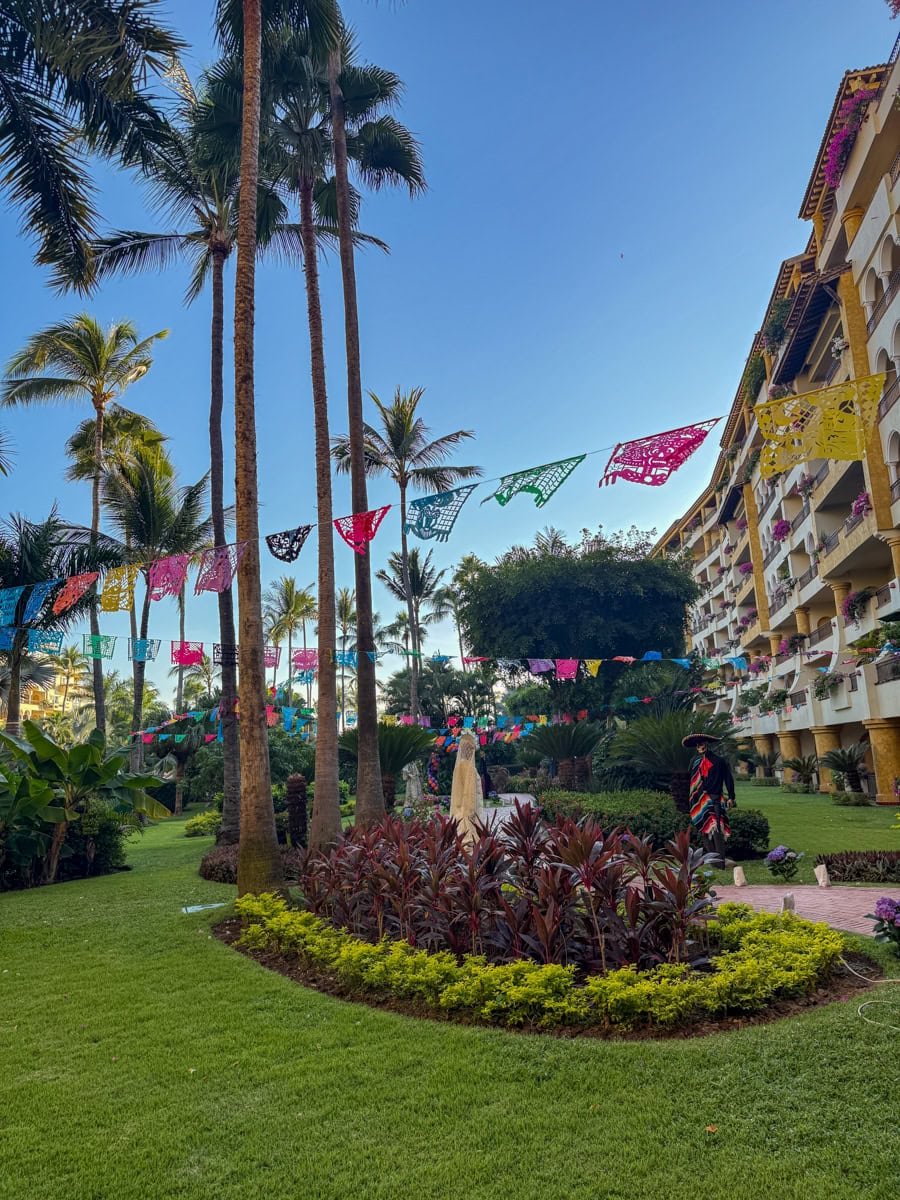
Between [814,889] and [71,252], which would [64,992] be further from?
[71,252]

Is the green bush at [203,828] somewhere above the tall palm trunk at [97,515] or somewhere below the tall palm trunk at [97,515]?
below

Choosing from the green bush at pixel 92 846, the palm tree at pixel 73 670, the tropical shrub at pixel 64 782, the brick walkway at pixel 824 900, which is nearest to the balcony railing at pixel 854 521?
the brick walkway at pixel 824 900

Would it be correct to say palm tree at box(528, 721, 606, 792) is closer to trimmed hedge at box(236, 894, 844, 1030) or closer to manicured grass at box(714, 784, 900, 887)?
manicured grass at box(714, 784, 900, 887)

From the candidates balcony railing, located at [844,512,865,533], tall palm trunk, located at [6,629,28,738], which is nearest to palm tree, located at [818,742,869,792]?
balcony railing, located at [844,512,865,533]

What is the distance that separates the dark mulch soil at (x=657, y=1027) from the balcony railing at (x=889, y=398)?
14703 mm

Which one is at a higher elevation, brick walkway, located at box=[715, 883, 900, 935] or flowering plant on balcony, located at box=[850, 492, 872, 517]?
flowering plant on balcony, located at box=[850, 492, 872, 517]

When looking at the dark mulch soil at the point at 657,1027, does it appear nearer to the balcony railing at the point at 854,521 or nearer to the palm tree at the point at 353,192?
the palm tree at the point at 353,192

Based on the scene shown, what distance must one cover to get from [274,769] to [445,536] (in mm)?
17559

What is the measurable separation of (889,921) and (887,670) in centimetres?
1697

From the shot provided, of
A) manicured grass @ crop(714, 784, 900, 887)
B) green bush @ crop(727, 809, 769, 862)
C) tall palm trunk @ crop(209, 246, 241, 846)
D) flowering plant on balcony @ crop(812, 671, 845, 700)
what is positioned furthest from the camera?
flowering plant on balcony @ crop(812, 671, 845, 700)

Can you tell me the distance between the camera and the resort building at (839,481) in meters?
17.6

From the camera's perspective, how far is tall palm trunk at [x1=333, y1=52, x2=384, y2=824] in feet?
45.9

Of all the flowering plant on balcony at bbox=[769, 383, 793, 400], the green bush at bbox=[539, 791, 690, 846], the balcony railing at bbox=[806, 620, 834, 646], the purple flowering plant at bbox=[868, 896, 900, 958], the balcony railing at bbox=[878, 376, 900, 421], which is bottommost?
the purple flowering plant at bbox=[868, 896, 900, 958]

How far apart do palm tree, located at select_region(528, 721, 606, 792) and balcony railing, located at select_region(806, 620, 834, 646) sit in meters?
9.21
